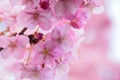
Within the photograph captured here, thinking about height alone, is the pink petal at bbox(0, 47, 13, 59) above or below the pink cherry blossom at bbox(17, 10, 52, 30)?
below

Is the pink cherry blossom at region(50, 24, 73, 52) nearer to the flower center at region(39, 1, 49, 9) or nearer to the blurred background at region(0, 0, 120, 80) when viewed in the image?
the flower center at region(39, 1, 49, 9)

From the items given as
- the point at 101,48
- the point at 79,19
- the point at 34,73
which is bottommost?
the point at 101,48

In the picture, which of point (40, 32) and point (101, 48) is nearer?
point (40, 32)

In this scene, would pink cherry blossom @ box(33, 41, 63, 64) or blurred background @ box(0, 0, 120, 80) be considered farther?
blurred background @ box(0, 0, 120, 80)

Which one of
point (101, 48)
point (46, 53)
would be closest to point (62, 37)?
point (46, 53)

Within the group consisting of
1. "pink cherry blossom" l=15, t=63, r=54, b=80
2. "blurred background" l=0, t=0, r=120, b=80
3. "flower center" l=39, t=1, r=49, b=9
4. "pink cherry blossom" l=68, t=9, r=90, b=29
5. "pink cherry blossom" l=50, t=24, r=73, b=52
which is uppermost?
"flower center" l=39, t=1, r=49, b=9

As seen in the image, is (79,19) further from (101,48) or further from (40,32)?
(101,48)

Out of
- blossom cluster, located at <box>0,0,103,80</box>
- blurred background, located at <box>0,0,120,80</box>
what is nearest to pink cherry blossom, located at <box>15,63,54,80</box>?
blossom cluster, located at <box>0,0,103,80</box>

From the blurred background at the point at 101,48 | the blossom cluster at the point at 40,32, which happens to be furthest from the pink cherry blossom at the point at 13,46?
the blurred background at the point at 101,48

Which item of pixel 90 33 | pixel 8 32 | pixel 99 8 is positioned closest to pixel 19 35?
pixel 8 32

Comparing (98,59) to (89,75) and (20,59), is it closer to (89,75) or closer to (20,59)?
(89,75)
